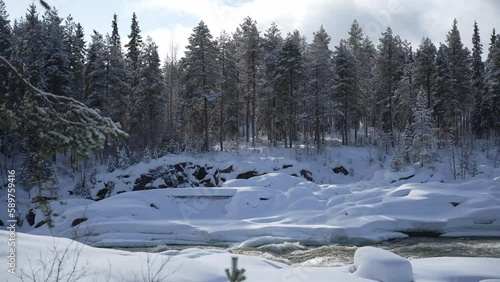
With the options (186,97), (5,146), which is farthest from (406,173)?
(5,146)

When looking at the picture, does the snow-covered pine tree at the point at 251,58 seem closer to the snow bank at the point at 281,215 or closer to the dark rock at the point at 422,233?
the snow bank at the point at 281,215

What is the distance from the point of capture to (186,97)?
114 ft

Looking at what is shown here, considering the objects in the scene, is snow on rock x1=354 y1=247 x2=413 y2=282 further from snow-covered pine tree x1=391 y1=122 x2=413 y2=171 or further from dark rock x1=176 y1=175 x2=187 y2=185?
snow-covered pine tree x1=391 y1=122 x2=413 y2=171

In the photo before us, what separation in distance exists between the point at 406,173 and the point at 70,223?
20.7 meters

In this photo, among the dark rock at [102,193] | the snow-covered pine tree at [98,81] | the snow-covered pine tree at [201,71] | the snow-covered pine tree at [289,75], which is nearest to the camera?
the dark rock at [102,193]

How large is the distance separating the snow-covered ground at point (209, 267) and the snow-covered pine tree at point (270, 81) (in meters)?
28.2

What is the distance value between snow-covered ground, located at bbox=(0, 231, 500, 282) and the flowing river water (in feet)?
9.54

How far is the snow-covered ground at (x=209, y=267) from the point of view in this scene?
20.8 feet

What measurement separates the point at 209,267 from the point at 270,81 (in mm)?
30592

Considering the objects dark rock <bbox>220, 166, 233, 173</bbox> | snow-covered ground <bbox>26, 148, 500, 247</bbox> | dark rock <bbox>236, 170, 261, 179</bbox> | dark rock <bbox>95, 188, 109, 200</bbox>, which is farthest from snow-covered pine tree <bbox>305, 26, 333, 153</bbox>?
dark rock <bbox>95, 188, 109, 200</bbox>

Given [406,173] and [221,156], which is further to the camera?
[221,156]

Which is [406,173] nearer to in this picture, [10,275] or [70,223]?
[70,223]

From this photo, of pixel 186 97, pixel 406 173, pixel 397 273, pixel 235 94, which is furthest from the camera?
pixel 235 94

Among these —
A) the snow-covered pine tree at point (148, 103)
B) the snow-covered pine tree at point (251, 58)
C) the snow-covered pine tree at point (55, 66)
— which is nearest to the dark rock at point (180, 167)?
the snow-covered pine tree at point (148, 103)
